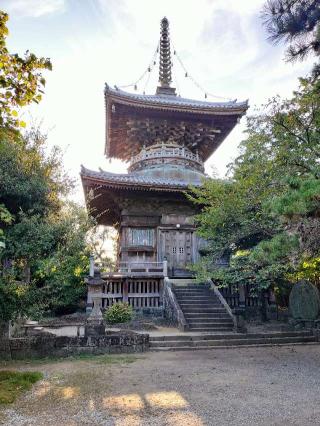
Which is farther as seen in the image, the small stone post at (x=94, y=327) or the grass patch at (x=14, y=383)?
the small stone post at (x=94, y=327)

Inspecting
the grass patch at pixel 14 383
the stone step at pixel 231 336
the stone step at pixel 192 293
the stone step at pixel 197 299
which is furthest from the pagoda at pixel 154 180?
the grass patch at pixel 14 383

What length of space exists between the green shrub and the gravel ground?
4.79 metres

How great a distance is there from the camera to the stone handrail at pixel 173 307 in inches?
503

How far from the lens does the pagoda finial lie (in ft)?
81.5

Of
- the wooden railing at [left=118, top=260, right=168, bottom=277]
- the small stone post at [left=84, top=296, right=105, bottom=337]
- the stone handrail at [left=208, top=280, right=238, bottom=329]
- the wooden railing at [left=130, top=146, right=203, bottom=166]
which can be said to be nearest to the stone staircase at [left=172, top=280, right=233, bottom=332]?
the stone handrail at [left=208, top=280, right=238, bottom=329]

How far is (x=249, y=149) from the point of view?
9078 millimetres

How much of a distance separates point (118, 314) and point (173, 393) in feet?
27.4

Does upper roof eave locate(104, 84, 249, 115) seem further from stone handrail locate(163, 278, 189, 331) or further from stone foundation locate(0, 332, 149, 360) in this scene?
stone foundation locate(0, 332, 149, 360)

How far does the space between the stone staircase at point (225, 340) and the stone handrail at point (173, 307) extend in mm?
991

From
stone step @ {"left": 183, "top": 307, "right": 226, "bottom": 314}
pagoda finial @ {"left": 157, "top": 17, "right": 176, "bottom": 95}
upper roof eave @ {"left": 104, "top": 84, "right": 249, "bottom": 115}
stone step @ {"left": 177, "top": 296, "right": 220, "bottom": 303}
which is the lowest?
stone step @ {"left": 183, "top": 307, "right": 226, "bottom": 314}

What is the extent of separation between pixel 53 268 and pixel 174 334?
514 cm

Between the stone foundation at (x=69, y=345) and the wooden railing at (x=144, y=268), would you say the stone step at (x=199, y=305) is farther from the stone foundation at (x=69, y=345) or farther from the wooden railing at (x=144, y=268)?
the stone foundation at (x=69, y=345)

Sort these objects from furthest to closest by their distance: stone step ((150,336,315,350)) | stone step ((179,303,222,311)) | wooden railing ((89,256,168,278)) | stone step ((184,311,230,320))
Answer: wooden railing ((89,256,168,278))
stone step ((179,303,222,311))
stone step ((184,311,230,320))
stone step ((150,336,315,350))

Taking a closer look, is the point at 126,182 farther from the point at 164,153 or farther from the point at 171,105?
the point at 171,105
